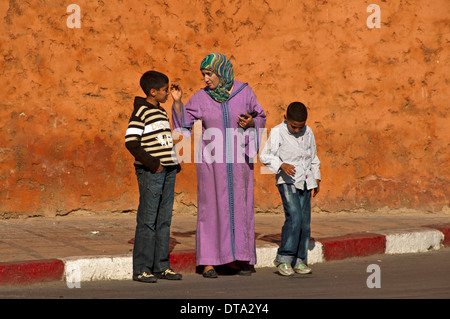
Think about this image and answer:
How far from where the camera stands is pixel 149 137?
6.01 m

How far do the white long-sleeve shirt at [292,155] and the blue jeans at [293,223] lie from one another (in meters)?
0.07

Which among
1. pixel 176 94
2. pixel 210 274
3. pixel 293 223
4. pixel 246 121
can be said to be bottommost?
pixel 210 274

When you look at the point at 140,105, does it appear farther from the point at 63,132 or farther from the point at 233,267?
the point at 63,132

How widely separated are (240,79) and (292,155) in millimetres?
3334

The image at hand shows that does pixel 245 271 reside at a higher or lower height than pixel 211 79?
lower

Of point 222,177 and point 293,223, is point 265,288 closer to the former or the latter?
point 293,223

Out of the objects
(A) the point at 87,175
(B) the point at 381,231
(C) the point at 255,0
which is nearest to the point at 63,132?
(A) the point at 87,175

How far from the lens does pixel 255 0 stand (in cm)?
976

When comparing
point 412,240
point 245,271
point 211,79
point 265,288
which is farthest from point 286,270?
point 412,240

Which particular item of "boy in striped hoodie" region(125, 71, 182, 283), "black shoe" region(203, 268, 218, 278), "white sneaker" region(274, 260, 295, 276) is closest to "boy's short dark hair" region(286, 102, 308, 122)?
"boy in striped hoodie" region(125, 71, 182, 283)

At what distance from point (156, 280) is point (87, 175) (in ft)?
10.5

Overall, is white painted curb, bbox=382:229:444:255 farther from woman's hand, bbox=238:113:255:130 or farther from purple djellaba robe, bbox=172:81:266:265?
woman's hand, bbox=238:113:255:130

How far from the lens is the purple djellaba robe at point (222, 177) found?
6434mm

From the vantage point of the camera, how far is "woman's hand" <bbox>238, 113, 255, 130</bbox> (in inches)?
252
